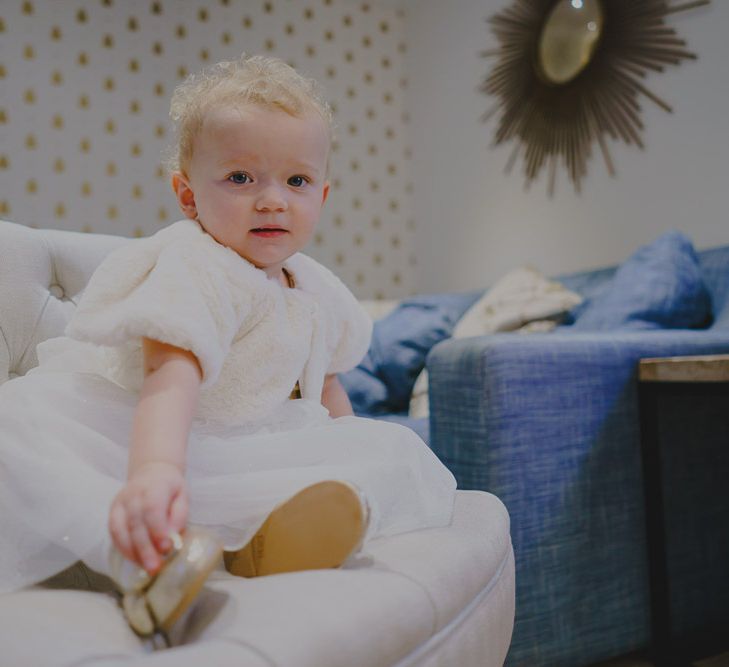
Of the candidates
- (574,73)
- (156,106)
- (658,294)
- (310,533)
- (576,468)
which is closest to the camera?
(310,533)

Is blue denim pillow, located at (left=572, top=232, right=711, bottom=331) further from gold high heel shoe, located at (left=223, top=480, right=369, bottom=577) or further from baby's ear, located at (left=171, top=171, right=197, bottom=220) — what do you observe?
gold high heel shoe, located at (left=223, top=480, right=369, bottom=577)

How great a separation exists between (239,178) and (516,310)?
1663 millimetres

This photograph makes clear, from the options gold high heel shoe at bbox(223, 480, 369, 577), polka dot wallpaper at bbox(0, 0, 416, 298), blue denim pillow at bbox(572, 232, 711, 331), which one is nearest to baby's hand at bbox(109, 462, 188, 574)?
gold high heel shoe at bbox(223, 480, 369, 577)

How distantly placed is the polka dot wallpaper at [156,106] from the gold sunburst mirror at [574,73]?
849 millimetres

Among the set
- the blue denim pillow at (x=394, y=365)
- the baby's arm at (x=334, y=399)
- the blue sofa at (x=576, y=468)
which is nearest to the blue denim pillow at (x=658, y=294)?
the blue sofa at (x=576, y=468)

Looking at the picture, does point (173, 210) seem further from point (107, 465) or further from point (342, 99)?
point (107, 465)

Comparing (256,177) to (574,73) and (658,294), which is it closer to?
(658,294)

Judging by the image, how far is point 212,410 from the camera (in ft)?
2.62

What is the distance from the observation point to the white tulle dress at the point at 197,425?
631mm

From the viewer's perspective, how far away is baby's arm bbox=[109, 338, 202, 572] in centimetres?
53

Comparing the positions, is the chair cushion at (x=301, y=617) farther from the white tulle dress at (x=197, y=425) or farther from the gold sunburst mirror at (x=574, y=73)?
the gold sunburst mirror at (x=574, y=73)

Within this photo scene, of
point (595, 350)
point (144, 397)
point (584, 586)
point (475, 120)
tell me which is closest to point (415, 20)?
point (475, 120)

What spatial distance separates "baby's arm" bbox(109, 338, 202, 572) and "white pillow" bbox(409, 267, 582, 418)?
1.49 metres

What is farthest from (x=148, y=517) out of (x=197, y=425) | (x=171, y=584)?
(x=197, y=425)
